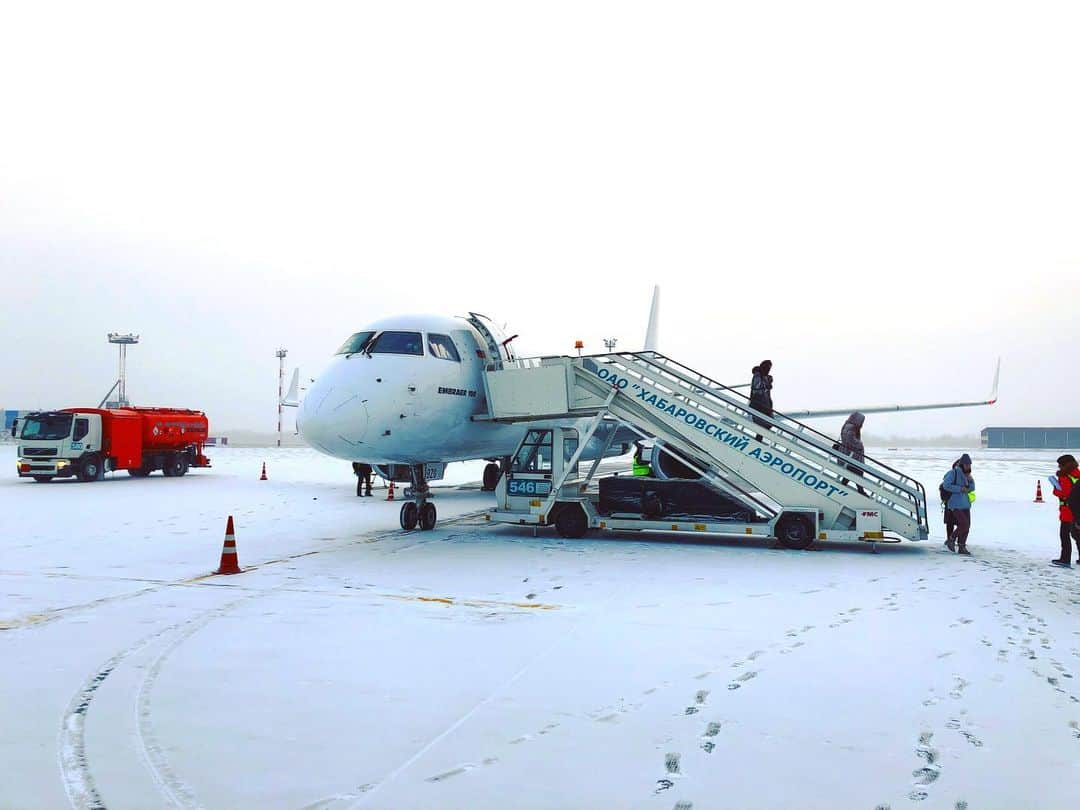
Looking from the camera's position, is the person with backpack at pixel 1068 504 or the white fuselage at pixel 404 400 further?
the white fuselage at pixel 404 400

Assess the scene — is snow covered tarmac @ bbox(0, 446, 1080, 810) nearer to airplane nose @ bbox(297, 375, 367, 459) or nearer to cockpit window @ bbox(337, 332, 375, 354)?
airplane nose @ bbox(297, 375, 367, 459)

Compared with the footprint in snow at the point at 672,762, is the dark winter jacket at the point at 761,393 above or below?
above

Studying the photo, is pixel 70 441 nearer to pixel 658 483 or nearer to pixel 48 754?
pixel 658 483

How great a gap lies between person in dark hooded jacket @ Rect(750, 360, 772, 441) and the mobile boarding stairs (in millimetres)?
244

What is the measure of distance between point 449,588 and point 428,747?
16.1 ft

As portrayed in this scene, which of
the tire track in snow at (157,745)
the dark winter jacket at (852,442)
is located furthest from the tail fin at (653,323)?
the tire track in snow at (157,745)

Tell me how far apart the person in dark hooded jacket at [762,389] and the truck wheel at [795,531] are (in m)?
2.38

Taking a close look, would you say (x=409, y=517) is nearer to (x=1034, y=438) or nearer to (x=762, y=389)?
(x=762, y=389)

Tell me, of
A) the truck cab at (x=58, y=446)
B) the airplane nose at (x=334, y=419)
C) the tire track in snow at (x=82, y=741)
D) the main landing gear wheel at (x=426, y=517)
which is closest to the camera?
the tire track in snow at (x=82, y=741)

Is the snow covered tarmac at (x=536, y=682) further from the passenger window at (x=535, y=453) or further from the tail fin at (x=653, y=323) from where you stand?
the tail fin at (x=653, y=323)

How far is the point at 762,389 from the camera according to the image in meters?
14.8

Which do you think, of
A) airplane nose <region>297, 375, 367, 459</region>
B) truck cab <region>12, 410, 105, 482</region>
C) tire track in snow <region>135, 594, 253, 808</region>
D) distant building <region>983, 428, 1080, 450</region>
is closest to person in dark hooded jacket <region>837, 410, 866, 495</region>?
airplane nose <region>297, 375, 367, 459</region>

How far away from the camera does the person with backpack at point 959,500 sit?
41.7ft

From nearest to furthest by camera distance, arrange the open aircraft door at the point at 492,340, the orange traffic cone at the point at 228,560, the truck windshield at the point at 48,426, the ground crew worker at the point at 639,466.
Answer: the orange traffic cone at the point at 228,560
the open aircraft door at the point at 492,340
the ground crew worker at the point at 639,466
the truck windshield at the point at 48,426
